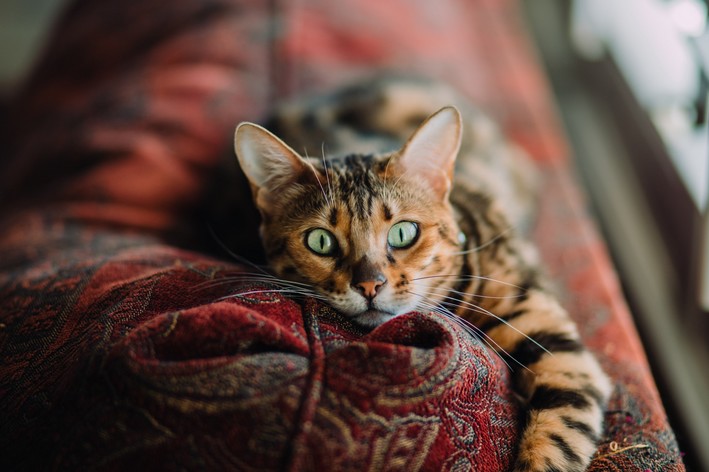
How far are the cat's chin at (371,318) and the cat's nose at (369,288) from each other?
3 centimetres

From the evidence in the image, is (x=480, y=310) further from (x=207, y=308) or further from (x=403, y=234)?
(x=207, y=308)

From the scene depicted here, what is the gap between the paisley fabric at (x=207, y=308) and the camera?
2.19 feet

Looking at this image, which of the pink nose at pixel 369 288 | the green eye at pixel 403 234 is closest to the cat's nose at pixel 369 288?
the pink nose at pixel 369 288

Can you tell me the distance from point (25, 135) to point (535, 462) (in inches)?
72.2

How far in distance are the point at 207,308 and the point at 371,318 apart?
287 mm

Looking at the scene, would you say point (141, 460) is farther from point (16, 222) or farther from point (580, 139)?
point (580, 139)

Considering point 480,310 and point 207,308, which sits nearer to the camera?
point 207,308

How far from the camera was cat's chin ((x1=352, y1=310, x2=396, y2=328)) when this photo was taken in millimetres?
932

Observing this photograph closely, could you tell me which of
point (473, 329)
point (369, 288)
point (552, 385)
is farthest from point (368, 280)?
point (552, 385)

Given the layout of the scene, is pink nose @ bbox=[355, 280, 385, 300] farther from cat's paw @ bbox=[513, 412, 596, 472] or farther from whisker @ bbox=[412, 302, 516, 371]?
cat's paw @ bbox=[513, 412, 596, 472]

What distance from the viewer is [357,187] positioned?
103cm

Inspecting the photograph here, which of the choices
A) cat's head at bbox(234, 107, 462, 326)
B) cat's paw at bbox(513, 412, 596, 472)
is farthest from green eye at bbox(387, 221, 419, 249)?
cat's paw at bbox(513, 412, 596, 472)

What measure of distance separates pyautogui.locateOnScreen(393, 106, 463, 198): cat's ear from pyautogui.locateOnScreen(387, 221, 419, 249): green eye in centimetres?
11

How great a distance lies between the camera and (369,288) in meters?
0.91
